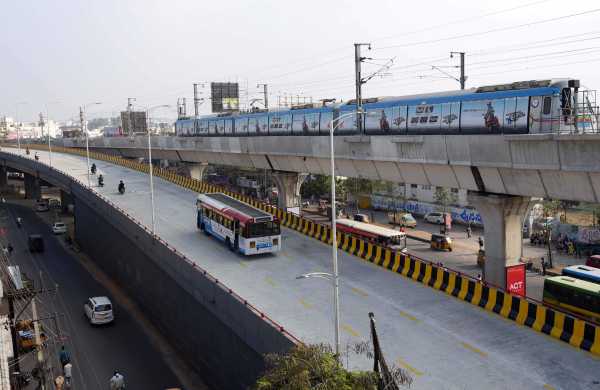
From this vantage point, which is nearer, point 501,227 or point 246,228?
point 501,227

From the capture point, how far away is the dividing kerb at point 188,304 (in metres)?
18.7

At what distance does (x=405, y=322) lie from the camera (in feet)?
61.5

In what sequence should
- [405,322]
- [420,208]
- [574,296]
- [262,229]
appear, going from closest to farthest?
1. [405,322]
2. [574,296]
3. [262,229]
4. [420,208]

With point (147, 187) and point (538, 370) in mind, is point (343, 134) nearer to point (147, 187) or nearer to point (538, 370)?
point (538, 370)

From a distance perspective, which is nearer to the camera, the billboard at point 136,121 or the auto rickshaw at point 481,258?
the auto rickshaw at point 481,258

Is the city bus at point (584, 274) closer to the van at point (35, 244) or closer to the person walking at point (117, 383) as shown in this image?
the person walking at point (117, 383)

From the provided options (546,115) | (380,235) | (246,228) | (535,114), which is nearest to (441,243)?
(380,235)

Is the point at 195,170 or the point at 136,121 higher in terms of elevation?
the point at 136,121

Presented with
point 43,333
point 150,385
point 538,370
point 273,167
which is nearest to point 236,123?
point 273,167

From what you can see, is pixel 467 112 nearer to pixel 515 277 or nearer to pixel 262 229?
pixel 515 277

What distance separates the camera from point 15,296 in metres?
21.0

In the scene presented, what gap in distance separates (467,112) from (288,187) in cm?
2119

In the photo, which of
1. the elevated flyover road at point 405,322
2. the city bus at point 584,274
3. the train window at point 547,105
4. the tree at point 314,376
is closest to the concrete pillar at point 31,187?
the elevated flyover road at point 405,322

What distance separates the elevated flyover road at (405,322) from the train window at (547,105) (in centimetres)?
816
